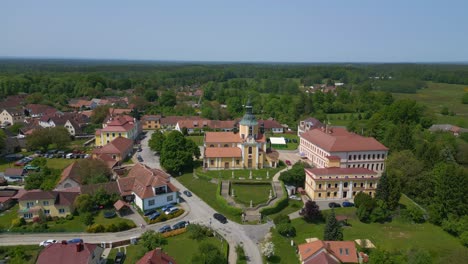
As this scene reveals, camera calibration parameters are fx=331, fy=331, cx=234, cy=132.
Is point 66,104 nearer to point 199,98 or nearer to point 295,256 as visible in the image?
point 199,98

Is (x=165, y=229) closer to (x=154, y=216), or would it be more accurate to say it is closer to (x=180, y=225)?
(x=180, y=225)

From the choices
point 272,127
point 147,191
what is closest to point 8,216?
A: point 147,191

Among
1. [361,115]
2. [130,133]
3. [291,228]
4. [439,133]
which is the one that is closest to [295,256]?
[291,228]

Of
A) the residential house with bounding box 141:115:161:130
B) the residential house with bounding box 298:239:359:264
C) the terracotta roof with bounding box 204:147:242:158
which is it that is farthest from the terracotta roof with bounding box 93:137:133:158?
the residential house with bounding box 298:239:359:264

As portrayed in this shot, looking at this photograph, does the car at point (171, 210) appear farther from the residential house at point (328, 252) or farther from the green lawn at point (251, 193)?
the residential house at point (328, 252)

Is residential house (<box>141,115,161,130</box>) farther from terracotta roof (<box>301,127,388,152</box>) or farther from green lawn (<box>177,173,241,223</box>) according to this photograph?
terracotta roof (<box>301,127,388,152</box>)
